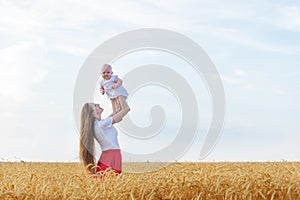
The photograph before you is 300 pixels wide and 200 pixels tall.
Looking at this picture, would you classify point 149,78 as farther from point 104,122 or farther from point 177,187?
point 177,187

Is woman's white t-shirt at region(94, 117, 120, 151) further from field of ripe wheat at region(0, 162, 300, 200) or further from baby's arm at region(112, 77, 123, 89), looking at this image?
field of ripe wheat at region(0, 162, 300, 200)

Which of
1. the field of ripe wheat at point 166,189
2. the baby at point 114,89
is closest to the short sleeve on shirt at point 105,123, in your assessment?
the baby at point 114,89

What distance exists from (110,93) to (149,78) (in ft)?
1.64

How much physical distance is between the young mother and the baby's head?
1.41 ft

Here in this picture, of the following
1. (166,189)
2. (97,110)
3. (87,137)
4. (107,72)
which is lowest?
(166,189)

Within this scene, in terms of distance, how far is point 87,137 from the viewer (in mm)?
6203

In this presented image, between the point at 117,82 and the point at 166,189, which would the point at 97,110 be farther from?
the point at 166,189

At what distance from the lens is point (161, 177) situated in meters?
4.73

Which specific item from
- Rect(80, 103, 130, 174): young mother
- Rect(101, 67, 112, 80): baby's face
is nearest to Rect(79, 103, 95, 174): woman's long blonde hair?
Rect(80, 103, 130, 174): young mother

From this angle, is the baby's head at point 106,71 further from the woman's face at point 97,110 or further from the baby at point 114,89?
the woman's face at point 97,110

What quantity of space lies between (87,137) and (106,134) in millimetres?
240

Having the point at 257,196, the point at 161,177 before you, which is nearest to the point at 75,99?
the point at 161,177

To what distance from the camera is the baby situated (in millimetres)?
6523

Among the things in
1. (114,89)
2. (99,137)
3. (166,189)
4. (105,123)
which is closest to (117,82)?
(114,89)
